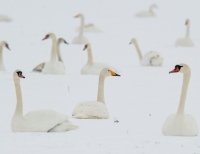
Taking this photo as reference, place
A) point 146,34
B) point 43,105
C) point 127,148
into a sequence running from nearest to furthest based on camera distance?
1. point 127,148
2. point 43,105
3. point 146,34

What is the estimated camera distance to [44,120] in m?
8.60

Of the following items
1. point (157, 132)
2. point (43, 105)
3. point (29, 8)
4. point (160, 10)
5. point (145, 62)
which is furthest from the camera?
point (160, 10)

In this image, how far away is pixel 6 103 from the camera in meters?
11.1

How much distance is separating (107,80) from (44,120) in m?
5.47

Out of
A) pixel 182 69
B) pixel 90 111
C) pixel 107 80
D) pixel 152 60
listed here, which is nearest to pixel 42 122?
pixel 90 111

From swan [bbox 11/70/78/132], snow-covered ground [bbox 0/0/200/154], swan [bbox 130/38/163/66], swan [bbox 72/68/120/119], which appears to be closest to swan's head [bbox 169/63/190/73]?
snow-covered ground [bbox 0/0/200/154]

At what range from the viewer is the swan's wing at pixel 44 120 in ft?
28.2

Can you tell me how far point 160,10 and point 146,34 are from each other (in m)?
7.53

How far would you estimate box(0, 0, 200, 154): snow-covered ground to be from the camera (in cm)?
804

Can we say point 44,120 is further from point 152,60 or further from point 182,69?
point 152,60

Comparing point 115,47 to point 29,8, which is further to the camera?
point 29,8

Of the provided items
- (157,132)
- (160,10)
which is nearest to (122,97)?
(157,132)

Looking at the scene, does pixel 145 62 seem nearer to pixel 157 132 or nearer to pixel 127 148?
pixel 157 132

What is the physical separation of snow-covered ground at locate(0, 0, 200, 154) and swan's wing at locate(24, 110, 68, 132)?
20 cm
